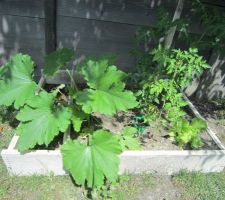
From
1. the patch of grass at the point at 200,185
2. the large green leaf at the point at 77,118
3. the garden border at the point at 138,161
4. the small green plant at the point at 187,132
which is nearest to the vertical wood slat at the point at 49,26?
the large green leaf at the point at 77,118

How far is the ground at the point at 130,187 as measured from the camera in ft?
11.3

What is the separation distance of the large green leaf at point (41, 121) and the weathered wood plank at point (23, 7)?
1503 millimetres

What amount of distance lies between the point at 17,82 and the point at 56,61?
1.55 feet

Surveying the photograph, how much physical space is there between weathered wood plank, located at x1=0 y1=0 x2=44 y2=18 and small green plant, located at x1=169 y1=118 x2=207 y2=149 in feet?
7.42

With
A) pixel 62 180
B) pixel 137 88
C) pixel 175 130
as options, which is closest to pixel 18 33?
pixel 137 88

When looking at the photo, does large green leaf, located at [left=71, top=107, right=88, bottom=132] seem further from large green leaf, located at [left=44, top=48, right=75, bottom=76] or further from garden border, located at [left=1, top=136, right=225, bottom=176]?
large green leaf, located at [left=44, top=48, right=75, bottom=76]

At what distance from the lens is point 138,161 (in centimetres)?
362

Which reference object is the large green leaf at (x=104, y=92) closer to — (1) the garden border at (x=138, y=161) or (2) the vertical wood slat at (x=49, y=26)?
(1) the garden border at (x=138, y=161)

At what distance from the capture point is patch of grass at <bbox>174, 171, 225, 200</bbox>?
3.70 meters

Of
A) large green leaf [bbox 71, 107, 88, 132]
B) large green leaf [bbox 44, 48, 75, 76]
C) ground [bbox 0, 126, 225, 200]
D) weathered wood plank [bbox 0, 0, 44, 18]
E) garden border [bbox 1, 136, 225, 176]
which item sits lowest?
ground [bbox 0, 126, 225, 200]

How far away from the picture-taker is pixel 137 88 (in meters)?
4.27

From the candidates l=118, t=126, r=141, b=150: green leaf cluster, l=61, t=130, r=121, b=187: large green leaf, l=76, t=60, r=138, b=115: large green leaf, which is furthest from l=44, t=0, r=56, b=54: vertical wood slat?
l=61, t=130, r=121, b=187: large green leaf

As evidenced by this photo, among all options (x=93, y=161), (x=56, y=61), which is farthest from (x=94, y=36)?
(x=93, y=161)

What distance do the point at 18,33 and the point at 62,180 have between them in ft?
6.94
